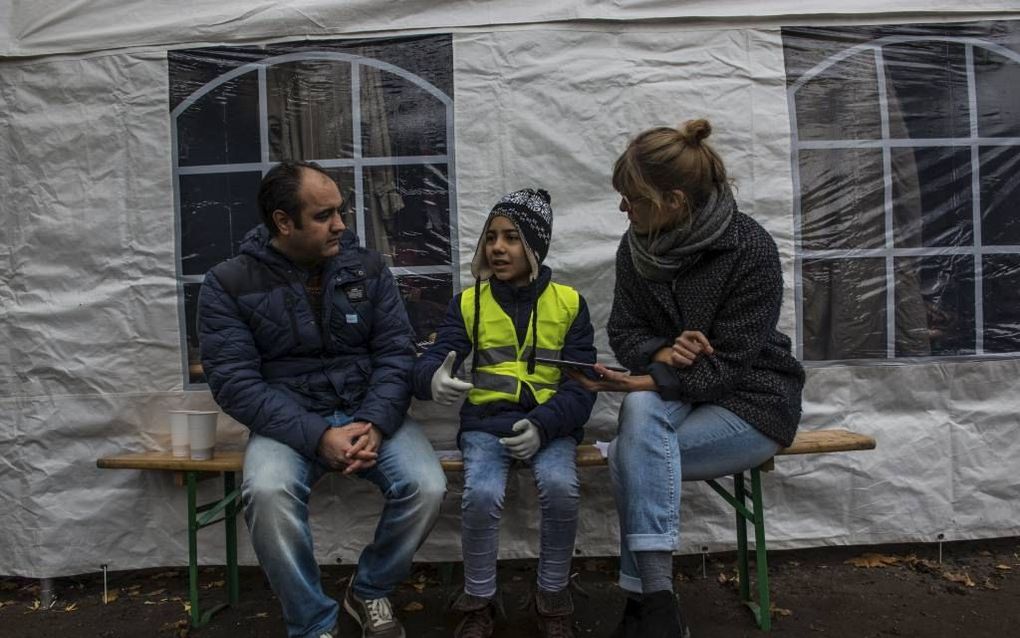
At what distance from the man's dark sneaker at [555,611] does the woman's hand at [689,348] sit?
86 cm

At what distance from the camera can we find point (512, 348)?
10.00 feet

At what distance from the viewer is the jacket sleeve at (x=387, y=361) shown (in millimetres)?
2961

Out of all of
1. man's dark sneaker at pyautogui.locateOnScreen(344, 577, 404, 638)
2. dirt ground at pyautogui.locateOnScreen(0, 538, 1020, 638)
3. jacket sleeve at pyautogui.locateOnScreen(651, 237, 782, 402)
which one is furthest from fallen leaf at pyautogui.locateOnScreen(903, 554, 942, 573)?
man's dark sneaker at pyautogui.locateOnScreen(344, 577, 404, 638)

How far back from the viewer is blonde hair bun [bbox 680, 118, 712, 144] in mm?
2742

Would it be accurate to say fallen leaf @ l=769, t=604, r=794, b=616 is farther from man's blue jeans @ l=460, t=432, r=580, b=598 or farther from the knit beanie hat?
the knit beanie hat

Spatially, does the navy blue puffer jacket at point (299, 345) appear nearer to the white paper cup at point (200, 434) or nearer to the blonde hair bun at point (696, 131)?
the white paper cup at point (200, 434)

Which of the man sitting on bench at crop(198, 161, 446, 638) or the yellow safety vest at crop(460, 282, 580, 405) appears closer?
the man sitting on bench at crop(198, 161, 446, 638)

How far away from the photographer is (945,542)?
373 cm

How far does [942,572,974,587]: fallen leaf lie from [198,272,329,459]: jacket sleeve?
2593 millimetres

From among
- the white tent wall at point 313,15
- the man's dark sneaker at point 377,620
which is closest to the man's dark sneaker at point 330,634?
the man's dark sneaker at point 377,620

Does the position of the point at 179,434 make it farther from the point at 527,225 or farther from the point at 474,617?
the point at 527,225

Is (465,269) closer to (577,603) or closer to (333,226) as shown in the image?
(333,226)

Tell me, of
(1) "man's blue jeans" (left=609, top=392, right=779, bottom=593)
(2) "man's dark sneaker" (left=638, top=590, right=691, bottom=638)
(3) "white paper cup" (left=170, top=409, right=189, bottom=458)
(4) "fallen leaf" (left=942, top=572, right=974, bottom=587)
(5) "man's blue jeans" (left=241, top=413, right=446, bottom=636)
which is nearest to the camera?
(2) "man's dark sneaker" (left=638, top=590, right=691, bottom=638)

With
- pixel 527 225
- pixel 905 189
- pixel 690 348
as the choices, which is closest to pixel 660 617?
pixel 690 348
